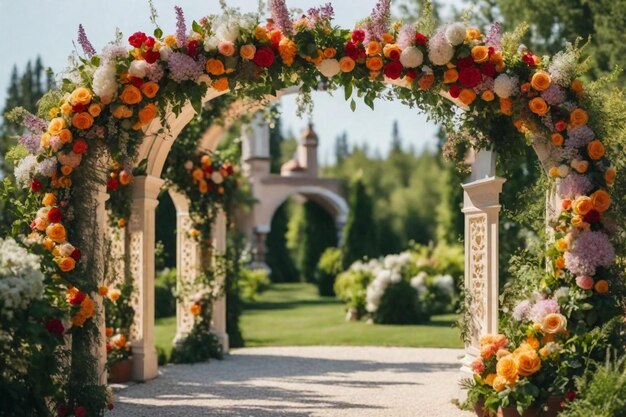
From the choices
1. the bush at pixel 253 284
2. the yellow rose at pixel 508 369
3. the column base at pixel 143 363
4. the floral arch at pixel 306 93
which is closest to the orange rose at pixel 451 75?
the floral arch at pixel 306 93

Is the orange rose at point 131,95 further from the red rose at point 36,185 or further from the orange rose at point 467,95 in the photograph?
the orange rose at point 467,95

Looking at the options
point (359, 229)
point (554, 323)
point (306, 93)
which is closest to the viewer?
point (554, 323)

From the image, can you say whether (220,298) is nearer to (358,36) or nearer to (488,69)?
(358,36)

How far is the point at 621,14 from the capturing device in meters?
13.3

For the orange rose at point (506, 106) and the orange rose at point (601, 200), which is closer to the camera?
the orange rose at point (601, 200)

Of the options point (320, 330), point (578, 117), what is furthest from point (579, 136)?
point (320, 330)

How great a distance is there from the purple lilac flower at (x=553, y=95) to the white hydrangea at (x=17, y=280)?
381 cm

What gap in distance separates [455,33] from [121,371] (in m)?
5.08

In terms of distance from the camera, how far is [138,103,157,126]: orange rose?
6.60 meters

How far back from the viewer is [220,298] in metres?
11.8

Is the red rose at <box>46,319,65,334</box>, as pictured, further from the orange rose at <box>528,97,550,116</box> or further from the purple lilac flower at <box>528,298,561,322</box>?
the orange rose at <box>528,97,550,116</box>

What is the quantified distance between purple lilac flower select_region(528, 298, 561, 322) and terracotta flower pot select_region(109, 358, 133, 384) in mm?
4640

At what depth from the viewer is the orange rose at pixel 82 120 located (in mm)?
6484

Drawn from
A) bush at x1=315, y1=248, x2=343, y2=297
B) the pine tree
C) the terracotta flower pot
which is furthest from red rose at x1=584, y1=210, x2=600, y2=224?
the pine tree
